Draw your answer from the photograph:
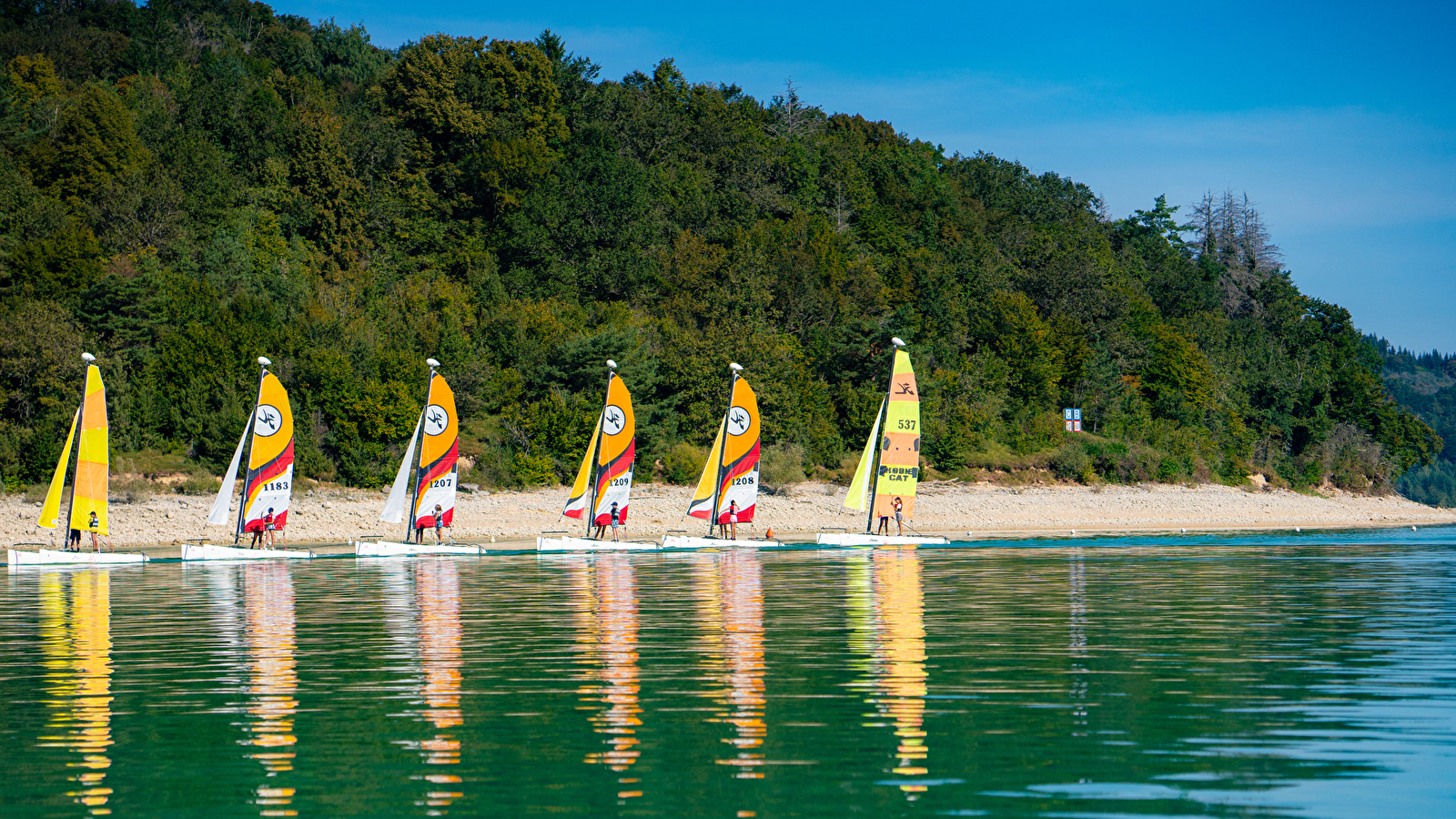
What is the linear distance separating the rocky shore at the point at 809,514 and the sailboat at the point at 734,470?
4442 millimetres

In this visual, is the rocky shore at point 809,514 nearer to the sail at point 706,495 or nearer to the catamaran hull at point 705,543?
the sail at point 706,495

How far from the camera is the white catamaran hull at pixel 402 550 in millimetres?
44031

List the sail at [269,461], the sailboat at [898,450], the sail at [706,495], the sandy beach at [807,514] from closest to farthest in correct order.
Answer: the sail at [269,461], the sailboat at [898,450], the sail at [706,495], the sandy beach at [807,514]

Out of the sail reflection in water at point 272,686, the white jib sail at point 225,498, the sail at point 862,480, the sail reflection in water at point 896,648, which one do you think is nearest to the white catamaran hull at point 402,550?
the white jib sail at point 225,498

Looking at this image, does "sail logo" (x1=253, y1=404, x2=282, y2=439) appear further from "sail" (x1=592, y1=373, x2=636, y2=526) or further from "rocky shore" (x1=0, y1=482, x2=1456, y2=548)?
"sail" (x1=592, y1=373, x2=636, y2=526)

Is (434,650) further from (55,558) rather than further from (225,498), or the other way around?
(225,498)

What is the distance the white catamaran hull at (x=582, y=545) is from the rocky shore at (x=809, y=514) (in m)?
3.73

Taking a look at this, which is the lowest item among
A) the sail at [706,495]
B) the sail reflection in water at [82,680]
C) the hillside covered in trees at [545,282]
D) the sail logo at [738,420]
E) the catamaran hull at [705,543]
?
the catamaran hull at [705,543]

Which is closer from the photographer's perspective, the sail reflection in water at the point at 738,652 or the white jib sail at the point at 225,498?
the sail reflection in water at the point at 738,652

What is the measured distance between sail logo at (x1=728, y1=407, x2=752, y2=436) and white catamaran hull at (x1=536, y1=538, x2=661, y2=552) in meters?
5.70

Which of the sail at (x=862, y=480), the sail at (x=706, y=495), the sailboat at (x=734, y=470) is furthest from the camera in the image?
the sail at (x=862, y=480)

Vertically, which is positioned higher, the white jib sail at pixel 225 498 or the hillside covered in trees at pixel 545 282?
the hillside covered in trees at pixel 545 282

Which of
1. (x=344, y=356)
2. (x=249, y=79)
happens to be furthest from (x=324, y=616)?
(x=249, y=79)

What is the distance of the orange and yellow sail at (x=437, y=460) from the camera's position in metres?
47.4
